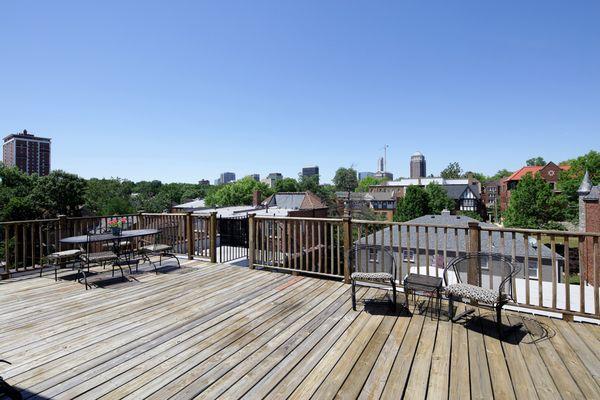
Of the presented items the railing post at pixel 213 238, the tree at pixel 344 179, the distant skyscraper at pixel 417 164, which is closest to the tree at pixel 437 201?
the tree at pixel 344 179

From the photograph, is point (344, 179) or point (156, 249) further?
point (344, 179)

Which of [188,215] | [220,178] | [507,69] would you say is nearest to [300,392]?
[188,215]

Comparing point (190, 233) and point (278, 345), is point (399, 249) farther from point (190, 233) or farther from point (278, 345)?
point (190, 233)

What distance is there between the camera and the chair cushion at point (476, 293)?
278 centimetres

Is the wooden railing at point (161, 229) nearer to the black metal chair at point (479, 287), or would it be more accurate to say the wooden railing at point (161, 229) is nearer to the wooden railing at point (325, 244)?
the wooden railing at point (325, 244)

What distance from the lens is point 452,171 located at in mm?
101000

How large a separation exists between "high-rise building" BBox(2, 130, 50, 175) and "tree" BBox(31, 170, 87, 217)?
3091 centimetres

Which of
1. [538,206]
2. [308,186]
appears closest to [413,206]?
[538,206]

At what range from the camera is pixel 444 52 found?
38.8 ft

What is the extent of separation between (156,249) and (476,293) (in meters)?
5.35

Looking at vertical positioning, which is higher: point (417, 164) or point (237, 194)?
point (417, 164)

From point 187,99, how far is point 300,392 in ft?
42.8

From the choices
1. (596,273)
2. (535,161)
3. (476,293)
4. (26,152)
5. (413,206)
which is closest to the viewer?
(476,293)

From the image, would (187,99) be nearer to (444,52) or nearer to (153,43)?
(153,43)
